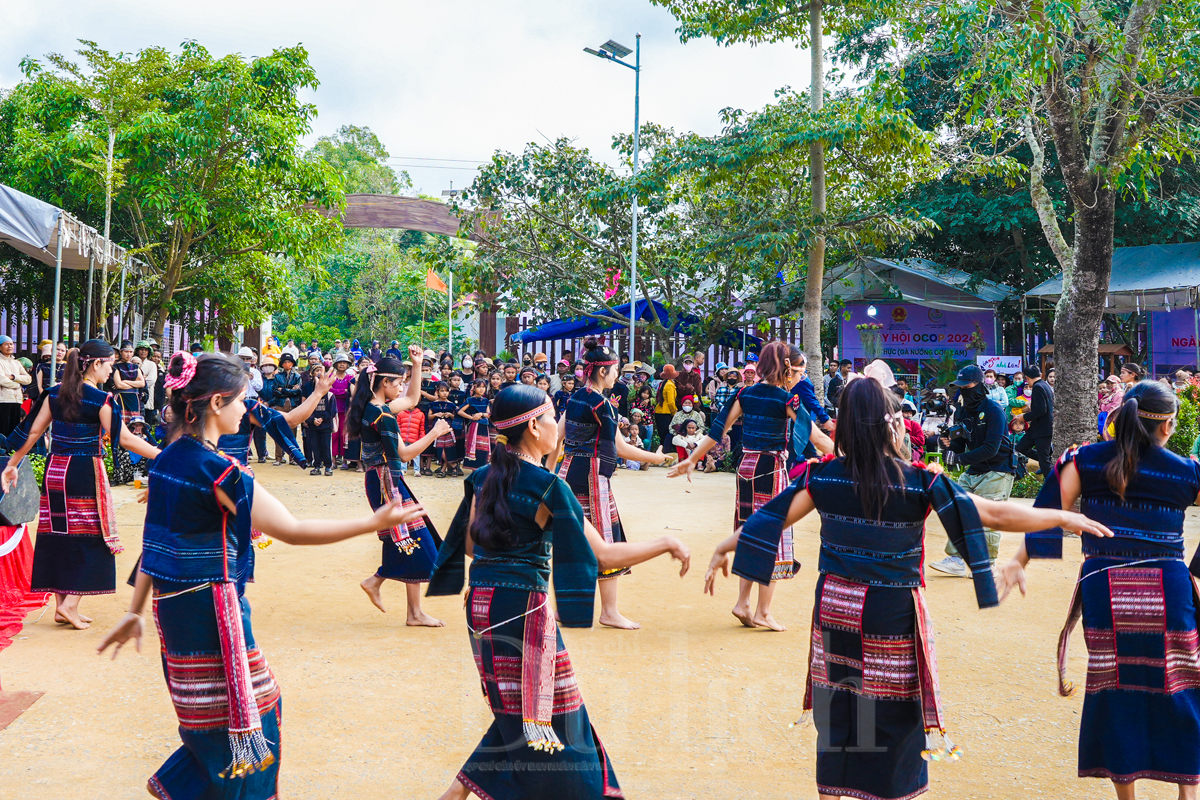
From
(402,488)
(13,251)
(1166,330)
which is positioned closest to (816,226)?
(1166,330)

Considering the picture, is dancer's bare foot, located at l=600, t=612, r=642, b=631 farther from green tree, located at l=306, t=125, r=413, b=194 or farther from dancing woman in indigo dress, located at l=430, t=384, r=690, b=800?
green tree, located at l=306, t=125, r=413, b=194

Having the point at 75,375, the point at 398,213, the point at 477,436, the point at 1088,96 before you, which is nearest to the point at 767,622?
the point at 75,375

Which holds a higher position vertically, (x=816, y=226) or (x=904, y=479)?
(x=816, y=226)

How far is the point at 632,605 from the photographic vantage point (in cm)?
644

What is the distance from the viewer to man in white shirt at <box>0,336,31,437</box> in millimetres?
11516

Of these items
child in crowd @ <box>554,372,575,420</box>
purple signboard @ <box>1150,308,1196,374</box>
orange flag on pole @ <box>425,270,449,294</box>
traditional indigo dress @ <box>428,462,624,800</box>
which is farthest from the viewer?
orange flag on pole @ <box>425,270,449,294</box>

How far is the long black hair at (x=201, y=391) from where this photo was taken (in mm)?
3068

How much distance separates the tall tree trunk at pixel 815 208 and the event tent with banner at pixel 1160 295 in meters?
5.29

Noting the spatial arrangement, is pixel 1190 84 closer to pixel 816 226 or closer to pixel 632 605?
pixel 816 226

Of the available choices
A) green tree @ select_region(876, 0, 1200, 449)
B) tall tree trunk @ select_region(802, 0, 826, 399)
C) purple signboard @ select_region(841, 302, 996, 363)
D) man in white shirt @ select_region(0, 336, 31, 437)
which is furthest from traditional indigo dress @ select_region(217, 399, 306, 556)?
purple signboard @ select_region(841, 302, 996, 363)

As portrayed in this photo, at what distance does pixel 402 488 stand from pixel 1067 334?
787 centimetres

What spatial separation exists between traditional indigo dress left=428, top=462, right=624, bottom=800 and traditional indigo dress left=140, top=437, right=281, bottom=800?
0.67 m

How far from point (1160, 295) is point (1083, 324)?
7.34 meters

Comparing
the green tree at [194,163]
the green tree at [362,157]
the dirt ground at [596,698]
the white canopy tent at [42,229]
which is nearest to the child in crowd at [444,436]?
the green tree at [194,163]
